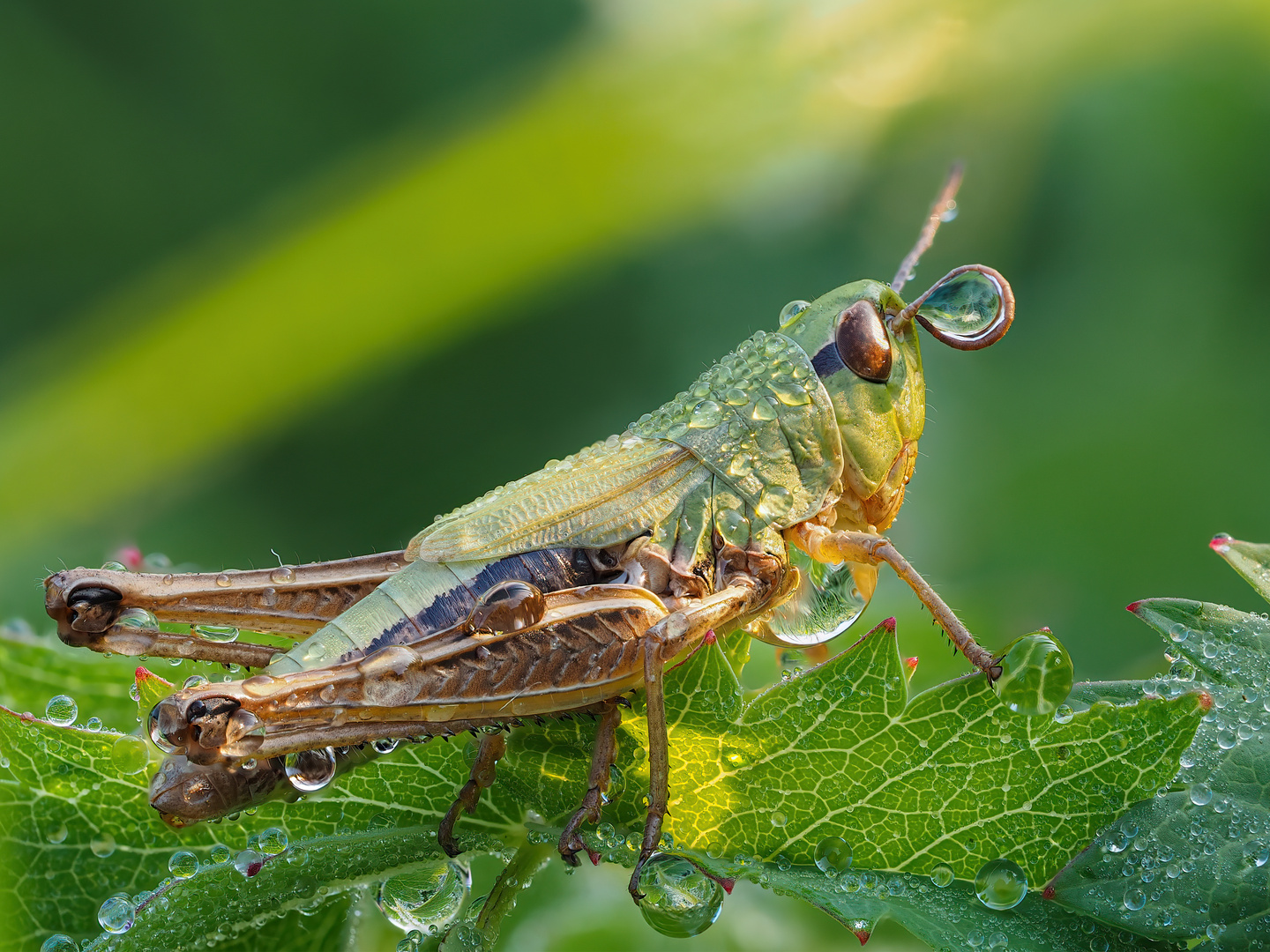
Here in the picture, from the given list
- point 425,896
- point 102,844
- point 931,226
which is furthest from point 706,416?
point 102,844

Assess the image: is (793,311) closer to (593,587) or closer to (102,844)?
(593,587)

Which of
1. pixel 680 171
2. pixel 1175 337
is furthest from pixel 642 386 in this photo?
pixel 1175 337

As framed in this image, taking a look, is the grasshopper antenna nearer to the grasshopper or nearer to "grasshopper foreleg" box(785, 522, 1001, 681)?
the grasshopper

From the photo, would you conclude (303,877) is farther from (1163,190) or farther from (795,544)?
(1163,190)

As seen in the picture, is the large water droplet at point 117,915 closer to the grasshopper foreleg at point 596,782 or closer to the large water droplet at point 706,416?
the grasshopper foreleg at point 596,782

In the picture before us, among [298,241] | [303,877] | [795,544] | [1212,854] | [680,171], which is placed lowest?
[1212,854]

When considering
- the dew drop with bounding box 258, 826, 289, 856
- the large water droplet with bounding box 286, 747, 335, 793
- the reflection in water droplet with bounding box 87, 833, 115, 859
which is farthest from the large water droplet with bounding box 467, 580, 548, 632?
the reflection in water droplet with bounding box 87, 833, 115, 859
